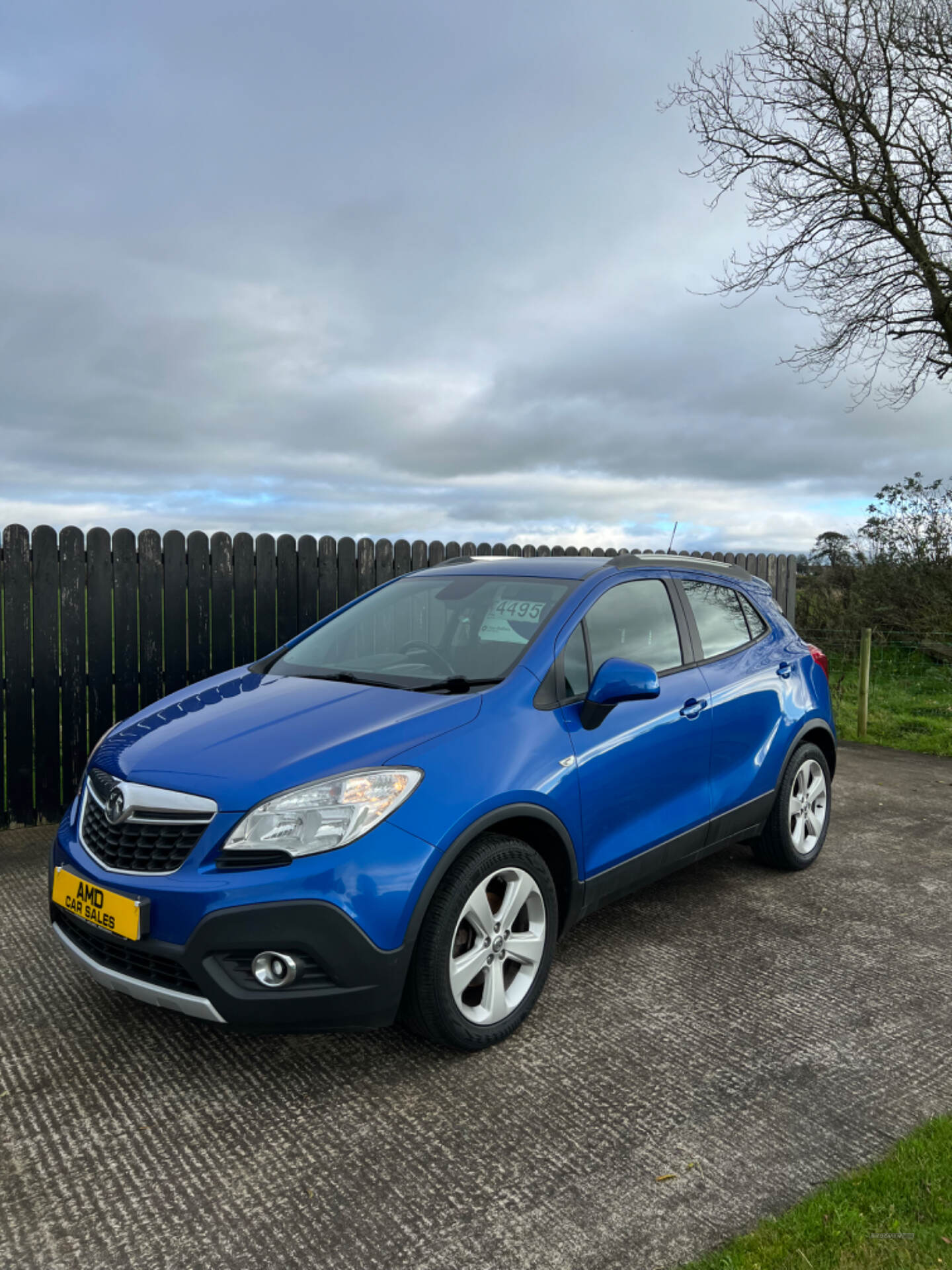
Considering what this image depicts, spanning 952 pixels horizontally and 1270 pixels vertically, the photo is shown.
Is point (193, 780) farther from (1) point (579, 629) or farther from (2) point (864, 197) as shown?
(2) point (864, 197)

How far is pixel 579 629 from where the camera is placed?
144 inches

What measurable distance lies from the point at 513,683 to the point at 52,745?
168 inches

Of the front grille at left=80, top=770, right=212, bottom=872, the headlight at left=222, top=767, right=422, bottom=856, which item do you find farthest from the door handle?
the front grille at left=80, top=770, right=212, bottom=872

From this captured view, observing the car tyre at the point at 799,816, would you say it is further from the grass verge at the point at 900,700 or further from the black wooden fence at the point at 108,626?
the grass verge at the point at 900,700

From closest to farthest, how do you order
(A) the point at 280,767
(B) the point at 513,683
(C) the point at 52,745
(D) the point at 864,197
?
(A) the point at 280,767 → (B) the point at 513,683 → (C) the point at 52,745 → (D) the point at 864,197

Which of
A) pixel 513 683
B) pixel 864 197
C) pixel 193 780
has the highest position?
pixel 864 197

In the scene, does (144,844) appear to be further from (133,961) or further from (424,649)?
(424,649)

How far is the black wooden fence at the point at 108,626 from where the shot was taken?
241 inches

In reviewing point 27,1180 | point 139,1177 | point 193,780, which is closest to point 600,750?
point 193,780

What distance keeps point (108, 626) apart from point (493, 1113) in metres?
4.78

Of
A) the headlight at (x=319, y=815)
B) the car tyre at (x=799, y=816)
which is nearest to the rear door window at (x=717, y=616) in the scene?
the car tyre at (x=799, y=816)

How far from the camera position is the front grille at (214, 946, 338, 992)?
263 cm

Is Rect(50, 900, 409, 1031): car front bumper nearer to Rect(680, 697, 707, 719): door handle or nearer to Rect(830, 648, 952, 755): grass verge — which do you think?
Rect(680, 697, 707, 719): door handle

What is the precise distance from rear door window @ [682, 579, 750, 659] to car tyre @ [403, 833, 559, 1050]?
170cm
